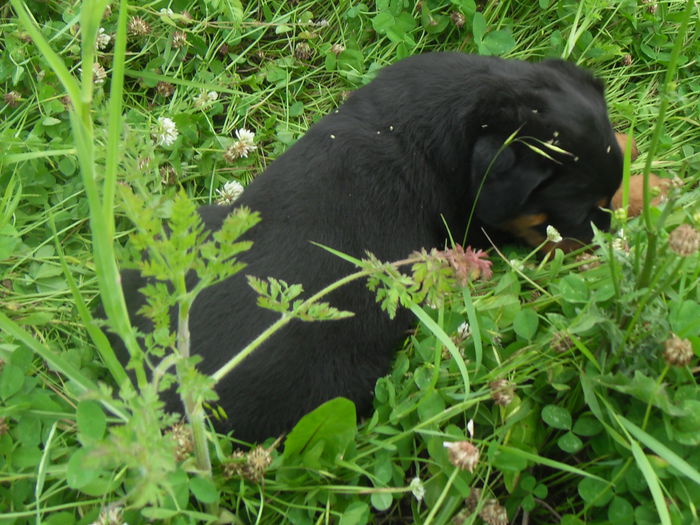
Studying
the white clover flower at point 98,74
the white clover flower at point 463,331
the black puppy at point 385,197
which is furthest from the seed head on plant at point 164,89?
the white clover flower at point 463,331

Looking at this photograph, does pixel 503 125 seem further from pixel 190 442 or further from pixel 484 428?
pixel 190 442

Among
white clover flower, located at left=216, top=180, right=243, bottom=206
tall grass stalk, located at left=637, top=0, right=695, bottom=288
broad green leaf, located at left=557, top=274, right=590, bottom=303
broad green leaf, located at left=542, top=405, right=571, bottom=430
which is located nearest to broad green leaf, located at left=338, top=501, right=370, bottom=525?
broad green leaf, located at left=542, top=405, right=571, bottom=430

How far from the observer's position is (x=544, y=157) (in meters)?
2.30

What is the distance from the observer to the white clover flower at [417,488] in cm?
182

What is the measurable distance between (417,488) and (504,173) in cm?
106

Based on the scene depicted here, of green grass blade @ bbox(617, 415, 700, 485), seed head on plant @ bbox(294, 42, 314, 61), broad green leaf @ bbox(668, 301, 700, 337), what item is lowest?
green grass blade @ bbox(617, 415, 700, 485)

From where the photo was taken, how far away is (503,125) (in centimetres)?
231

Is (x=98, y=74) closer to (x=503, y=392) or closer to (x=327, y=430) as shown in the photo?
(x=327, y=430)

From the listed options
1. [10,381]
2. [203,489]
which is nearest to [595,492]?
[203,489]

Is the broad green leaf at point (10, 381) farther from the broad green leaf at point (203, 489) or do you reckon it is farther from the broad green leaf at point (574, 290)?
the broad green leaf at point (574, 290)

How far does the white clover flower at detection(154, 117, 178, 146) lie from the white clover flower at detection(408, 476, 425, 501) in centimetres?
181

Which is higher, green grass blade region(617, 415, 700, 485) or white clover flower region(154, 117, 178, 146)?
white clover flower region(154, 117, 178, 146)

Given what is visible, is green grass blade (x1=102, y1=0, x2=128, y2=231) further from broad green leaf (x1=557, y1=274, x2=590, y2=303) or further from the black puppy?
broad green leaf (x1=557, y1=274, x2=590, y2=303)

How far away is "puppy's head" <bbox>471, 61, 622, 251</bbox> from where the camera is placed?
90.4 inches
